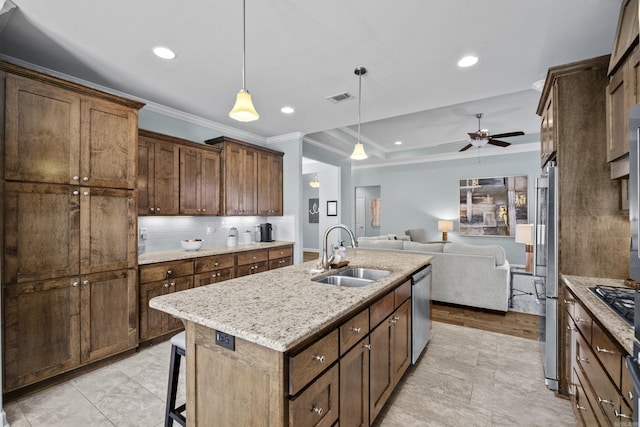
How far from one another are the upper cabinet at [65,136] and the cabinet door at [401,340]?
2697 millimetres

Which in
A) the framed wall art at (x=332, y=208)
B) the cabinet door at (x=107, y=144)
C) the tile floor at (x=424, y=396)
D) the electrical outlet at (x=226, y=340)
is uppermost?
the cabinet door at (x=107, y=144)

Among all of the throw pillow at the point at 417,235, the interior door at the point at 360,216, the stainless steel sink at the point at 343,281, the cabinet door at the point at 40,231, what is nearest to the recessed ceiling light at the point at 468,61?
the stainless steel sink at the point at 343,281

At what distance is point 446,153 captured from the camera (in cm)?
746

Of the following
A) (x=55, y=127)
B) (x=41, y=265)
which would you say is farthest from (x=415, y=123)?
(x=41, y=265)

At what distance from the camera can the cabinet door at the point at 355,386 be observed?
145cm

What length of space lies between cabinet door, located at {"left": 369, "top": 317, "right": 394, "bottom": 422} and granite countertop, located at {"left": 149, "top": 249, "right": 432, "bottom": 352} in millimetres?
278

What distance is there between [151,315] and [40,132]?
6.23ft

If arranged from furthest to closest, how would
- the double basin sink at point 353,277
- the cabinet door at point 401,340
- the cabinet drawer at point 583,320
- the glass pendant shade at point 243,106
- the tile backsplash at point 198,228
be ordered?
the tile backsplash at point 198,228, the double basin sink at point 353,277, the cabinet door at point 401,340, the glass pendant shade at point 243,106, the cabinet drawer at point 583,320

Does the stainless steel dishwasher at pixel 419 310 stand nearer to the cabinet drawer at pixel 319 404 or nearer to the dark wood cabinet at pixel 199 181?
the cabinet drawer at pixel 319 404

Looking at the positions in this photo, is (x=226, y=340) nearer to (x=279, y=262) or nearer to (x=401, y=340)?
(x=401, y=340)

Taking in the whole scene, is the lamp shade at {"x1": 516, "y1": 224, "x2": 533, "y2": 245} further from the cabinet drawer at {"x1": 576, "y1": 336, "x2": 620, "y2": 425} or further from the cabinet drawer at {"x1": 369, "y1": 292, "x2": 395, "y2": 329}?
the cabinet drawer at {"x1": 369, "y1": 292, "x2": 395, "y2": 329}

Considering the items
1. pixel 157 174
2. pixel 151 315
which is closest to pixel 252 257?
A: pixel 151 315

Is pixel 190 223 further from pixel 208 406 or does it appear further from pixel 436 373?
pixel 436 373

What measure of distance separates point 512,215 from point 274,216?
5577 millimetres
